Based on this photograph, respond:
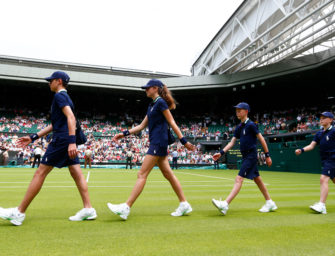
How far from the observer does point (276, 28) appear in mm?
23469

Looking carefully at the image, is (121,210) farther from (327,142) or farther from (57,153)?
(327,142)

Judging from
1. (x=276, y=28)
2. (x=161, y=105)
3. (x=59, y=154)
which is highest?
(x=276, y=28)

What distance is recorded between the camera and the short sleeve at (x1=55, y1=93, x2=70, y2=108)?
3752 millimetres

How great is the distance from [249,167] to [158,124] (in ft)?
6.25

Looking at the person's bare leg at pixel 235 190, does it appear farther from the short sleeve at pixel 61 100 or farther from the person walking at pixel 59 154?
the short sleeve at pixel 61 100

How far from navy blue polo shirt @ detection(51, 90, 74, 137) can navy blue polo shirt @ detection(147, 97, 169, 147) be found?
1.26 meters

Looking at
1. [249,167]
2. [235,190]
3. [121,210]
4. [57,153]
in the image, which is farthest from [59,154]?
[249,167]

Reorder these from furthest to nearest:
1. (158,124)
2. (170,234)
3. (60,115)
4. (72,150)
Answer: (158,124) < (60,115) < (72,150) < (170,234)

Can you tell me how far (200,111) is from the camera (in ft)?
147

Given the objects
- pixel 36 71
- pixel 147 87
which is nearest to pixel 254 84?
pixel 36 71

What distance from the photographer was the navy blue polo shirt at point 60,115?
3.78 meters

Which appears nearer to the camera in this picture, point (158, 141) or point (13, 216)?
point (13, 216)

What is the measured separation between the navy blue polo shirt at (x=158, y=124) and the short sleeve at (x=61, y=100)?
1.28 metres

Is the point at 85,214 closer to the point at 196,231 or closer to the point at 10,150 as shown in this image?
the point at 196,231
